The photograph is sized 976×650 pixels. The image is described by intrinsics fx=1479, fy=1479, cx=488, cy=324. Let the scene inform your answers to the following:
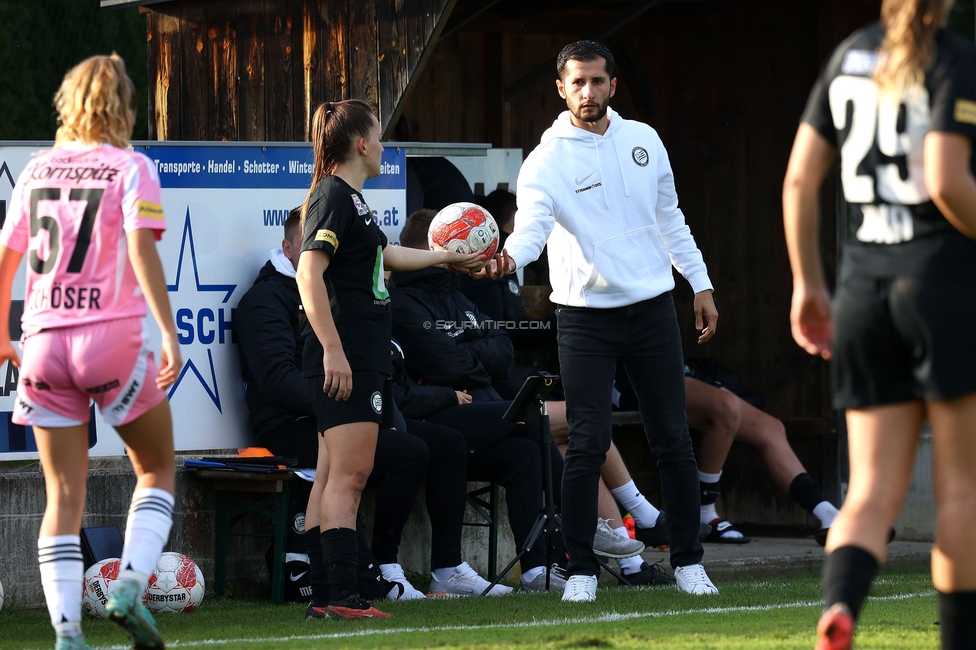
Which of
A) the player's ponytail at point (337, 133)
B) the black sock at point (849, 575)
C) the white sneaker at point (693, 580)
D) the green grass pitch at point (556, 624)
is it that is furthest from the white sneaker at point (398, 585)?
the black sock at point (849, 575)

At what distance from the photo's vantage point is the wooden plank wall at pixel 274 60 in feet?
26.8

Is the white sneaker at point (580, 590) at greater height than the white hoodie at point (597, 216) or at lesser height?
lesser

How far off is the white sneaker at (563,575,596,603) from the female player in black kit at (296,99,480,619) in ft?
2.62

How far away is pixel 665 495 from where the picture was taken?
6211 millimetres

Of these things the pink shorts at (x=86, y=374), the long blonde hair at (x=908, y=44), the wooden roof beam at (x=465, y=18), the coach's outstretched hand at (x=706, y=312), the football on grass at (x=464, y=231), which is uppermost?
the wooden roof beam at (x=465, y=18)

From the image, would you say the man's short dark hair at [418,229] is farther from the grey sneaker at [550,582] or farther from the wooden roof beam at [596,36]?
the wooden roof beam at [596,36]

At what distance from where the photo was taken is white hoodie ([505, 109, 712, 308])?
6039 millimetres

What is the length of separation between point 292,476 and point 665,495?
5.46 ft

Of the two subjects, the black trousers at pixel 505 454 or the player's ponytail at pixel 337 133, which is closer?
the player's ponytail at pixel 337 133

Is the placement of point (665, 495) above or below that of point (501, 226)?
below

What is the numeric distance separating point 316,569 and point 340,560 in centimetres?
36

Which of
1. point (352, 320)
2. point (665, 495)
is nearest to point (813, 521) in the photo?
point (665, 495)

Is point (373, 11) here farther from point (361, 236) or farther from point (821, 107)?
point (821, 107)

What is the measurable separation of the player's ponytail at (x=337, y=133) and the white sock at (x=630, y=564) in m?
2.46
